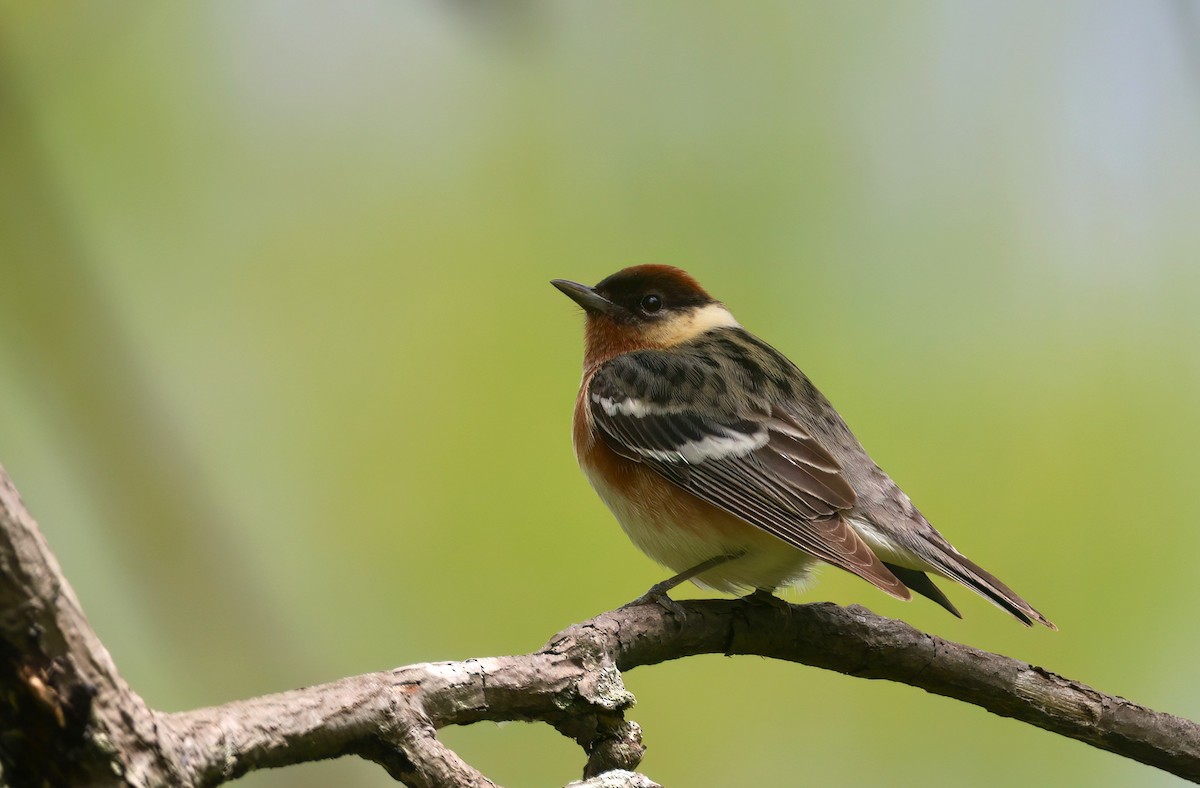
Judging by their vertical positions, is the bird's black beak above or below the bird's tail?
above

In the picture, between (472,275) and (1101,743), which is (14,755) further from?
(472,275)

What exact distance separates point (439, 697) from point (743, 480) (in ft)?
6.48

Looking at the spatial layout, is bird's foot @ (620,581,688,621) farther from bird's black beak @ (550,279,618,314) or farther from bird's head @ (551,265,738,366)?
bird's black beak @ (550,279,618,314)

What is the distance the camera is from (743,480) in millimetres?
4152

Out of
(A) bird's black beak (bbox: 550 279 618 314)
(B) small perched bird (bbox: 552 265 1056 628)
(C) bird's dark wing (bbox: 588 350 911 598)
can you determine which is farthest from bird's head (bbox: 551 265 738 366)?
(C) bird's dark wing (bbox: 588 350 911 598)

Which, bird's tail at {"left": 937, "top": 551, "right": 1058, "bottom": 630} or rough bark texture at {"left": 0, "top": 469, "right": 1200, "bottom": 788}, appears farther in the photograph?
bird's tail at {"left": 937, "top": 551, "right": 1058, "bottom": 630}

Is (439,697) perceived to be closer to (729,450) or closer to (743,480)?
(743,480)

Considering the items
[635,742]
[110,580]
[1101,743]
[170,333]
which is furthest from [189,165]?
[1101,743]

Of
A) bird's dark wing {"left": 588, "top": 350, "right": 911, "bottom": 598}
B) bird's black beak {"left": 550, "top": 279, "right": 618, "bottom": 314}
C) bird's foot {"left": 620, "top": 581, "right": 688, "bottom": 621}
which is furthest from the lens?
bird's black beak {"left": 550, "top": 279, "right": 618, "bottom": 314}

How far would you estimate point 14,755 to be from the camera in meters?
1.78

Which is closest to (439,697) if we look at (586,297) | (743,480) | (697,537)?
(697,537)

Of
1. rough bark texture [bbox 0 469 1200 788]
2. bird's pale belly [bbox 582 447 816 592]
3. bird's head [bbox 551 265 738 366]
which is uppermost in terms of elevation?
bird's head [bbox 551 265 738 366]

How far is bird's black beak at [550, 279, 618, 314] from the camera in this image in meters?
5.27

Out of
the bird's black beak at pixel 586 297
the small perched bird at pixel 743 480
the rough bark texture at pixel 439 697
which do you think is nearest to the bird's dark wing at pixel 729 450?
the small perched bird at pixel 743 480
